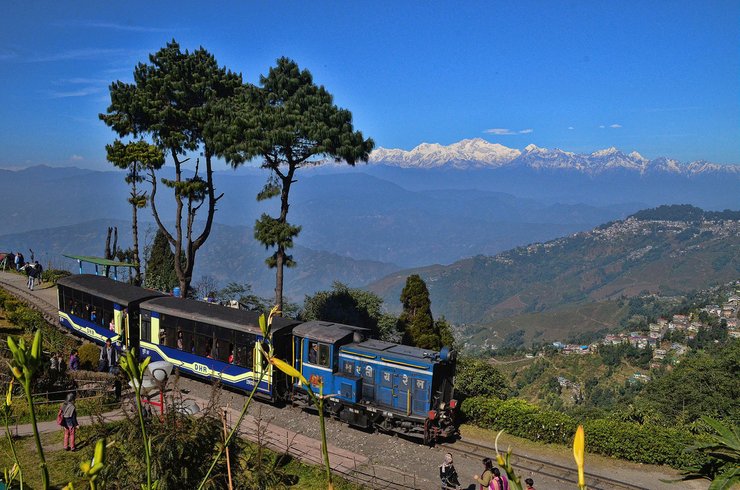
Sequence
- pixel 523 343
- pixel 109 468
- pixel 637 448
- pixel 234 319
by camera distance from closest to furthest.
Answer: pixel 109 468 < pixel 637 448 < pixel 234 319 < pixel 523 343

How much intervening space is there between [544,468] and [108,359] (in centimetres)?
1751

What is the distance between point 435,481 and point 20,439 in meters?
12.7

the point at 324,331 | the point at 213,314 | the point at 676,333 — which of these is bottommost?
the point at 676,333

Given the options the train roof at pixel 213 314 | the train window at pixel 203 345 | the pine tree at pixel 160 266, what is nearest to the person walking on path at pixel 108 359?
the train roof at pixel 213 314

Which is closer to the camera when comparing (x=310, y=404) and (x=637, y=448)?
(x=637, y=448)

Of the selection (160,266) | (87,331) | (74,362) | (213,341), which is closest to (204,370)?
(213,341)

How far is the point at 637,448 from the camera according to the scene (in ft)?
61.0

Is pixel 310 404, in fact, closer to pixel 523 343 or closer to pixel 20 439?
pixel 20 439

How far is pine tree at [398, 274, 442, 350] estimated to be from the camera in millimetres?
30047

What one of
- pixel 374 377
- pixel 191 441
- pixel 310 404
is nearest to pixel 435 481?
pixel 374 377

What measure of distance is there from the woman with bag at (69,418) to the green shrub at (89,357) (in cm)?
828

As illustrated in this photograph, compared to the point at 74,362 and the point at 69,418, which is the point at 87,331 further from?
the point at 69,418

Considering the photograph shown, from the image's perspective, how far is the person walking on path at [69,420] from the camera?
16.7 meters

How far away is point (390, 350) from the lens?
21344 mm
